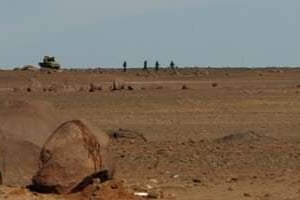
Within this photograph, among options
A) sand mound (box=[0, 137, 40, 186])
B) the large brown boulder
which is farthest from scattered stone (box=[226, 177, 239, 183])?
sand mound (box=[0, 137, 40, 186])

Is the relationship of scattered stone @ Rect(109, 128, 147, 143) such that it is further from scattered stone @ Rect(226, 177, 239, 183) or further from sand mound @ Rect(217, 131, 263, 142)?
scattered stone @ Rect(226, 177, 239, 183)

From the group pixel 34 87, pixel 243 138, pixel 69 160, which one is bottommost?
pixel 34 87

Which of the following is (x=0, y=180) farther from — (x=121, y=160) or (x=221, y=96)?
(x=221, y=96)

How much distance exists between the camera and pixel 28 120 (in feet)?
51.1

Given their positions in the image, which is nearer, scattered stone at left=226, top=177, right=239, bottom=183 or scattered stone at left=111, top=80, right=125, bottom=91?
scattered stone at left=226, top=177, right=239, bottom=183

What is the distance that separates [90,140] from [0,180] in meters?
1.62

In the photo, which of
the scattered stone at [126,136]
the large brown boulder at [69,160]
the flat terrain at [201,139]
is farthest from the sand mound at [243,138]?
the large brown boulder at [69,160]

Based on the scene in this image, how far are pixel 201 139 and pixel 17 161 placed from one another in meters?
8.27

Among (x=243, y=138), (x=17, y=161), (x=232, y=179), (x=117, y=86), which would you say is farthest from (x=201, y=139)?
(x=117, y=86)

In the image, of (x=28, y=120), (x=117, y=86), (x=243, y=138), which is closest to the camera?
(x=28, y=120)

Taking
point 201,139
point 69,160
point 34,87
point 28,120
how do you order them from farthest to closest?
point 34,87
point 201,139
point 28,120
point 69,160

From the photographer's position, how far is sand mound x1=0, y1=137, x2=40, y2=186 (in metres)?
15.2

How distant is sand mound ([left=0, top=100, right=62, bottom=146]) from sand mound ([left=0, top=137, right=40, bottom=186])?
10 cm

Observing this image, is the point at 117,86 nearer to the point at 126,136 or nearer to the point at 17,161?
the point at 126,136
